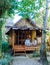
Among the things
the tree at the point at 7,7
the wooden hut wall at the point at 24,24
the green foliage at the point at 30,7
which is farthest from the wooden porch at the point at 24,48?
the green foliage at the point at 30,7

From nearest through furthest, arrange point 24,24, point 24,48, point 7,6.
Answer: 1. point 7,6
2. point 24,48
3. point 24,24

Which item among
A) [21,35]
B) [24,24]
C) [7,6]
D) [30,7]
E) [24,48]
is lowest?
[24,48]

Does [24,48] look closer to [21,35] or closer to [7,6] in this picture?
[21,35]

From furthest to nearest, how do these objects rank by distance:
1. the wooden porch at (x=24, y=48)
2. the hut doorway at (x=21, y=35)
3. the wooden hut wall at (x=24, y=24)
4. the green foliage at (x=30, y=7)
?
the hut doorway at (x=21, y=35) < the wooden hut wall at (x=24, y=24) < the wooden porch at (x=24, y=48) < the green foliage at (x=30, y=7)

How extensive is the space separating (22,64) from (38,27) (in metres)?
6.91

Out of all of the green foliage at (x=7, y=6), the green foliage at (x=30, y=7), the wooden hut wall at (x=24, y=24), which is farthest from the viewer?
the wooden hut wall at (x=24, y=24)

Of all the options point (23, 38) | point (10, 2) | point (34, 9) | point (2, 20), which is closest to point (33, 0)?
point (34, 9)

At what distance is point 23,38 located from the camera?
22.1m

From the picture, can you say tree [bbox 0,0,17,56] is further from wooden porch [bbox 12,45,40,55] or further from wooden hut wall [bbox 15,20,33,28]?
wooden porch [bbox 12,45,40,55]

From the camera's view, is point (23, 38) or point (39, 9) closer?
point (39, 9)

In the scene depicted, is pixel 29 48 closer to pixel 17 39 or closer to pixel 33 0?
pixel 17 39

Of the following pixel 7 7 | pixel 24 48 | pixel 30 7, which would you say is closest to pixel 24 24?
pixel 24 48

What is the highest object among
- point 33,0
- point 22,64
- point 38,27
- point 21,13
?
point 33,0

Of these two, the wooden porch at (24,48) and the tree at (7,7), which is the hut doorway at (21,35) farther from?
the tree at (7,7)
